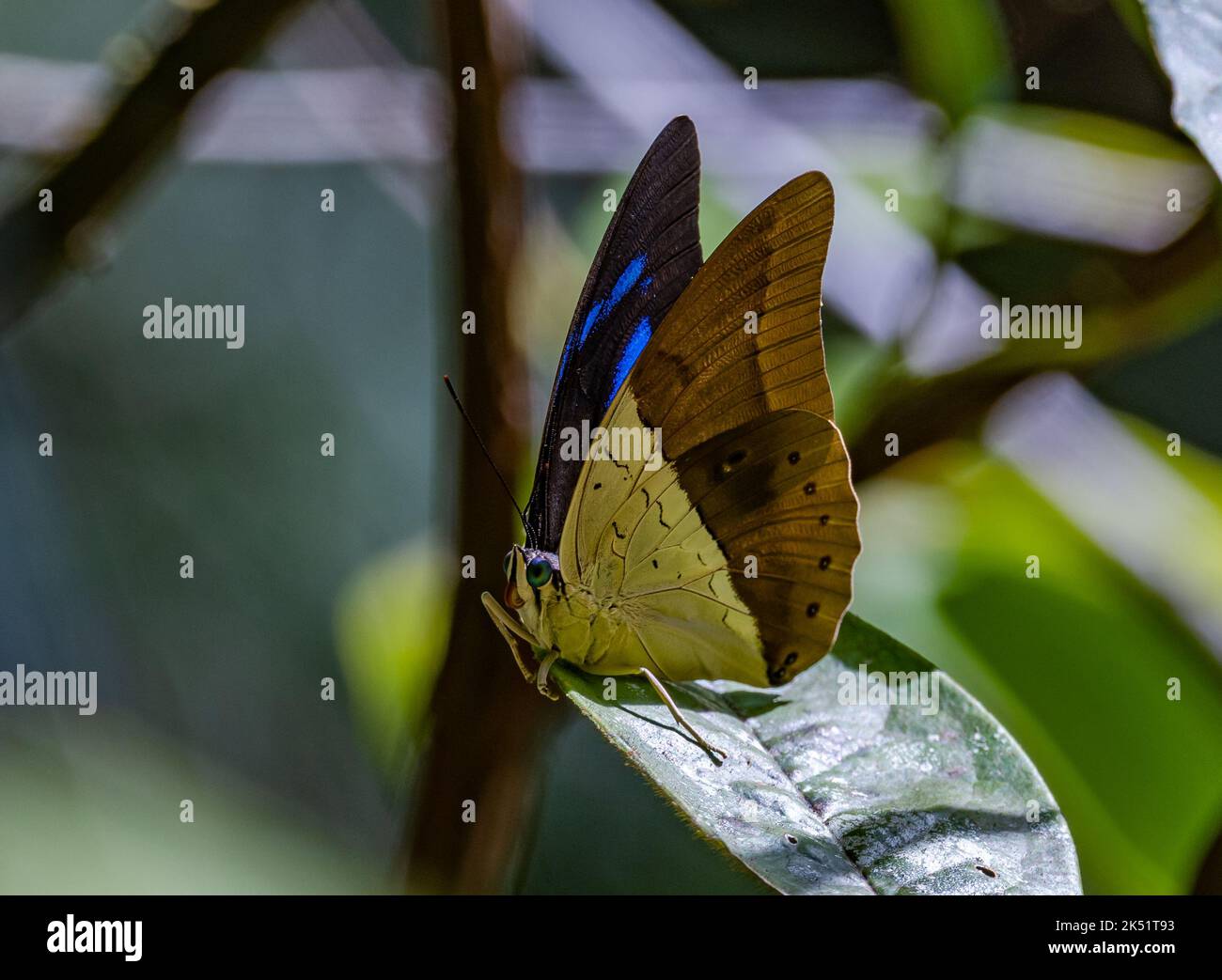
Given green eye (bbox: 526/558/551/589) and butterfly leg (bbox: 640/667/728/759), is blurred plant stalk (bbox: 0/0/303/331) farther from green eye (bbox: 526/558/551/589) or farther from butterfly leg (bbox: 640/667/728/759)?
butterfly leg (bbox: 640/667/728/759)

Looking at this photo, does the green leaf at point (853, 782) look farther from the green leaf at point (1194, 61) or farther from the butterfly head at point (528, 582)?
the green leaf at point (1194, 61)

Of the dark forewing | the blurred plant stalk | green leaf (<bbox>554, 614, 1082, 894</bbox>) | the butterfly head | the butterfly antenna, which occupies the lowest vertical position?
green leaf (<bbox>554, 614, 1082, 894</bbox>)

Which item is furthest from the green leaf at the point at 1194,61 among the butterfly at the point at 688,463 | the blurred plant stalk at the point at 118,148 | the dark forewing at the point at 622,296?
the blurred plant stalk at the point at 118,148

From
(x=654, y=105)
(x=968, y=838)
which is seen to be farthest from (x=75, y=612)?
(x=968, y=838)

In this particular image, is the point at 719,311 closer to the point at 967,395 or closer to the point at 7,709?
the point at 967,395

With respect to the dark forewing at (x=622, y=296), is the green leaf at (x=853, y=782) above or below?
below

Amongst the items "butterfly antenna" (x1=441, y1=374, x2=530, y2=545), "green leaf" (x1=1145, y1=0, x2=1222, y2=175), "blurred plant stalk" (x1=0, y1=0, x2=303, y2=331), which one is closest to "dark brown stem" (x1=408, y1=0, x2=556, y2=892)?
"butterfly antenna" (x1=441, y1=374, x2=530, y2=545)

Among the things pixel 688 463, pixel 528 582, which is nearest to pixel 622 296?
Result: pixel 688 463
